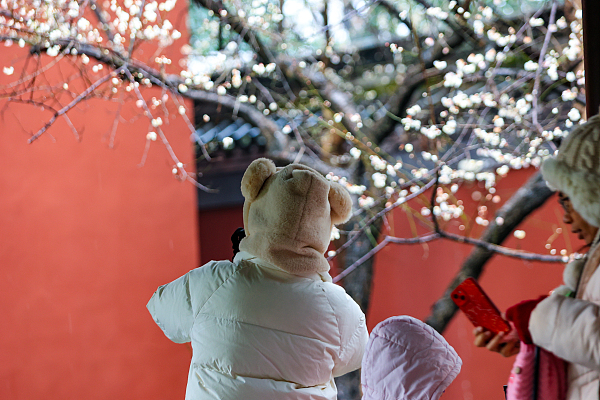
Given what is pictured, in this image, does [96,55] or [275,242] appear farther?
[96,55]

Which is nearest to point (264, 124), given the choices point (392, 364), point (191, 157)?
point (191, 157)

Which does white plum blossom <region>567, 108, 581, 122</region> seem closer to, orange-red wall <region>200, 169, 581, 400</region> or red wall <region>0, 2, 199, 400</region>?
orange-red wall <region>200, 169, 581, 400</region>

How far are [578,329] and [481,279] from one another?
11.2ft

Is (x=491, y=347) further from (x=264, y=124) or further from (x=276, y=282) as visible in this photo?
(x=264, y=124)

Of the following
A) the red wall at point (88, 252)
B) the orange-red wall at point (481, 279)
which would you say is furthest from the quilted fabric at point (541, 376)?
the orange-red wall at point (481, 279)

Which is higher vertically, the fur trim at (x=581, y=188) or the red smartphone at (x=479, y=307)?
the fur trim at (x=581, y=188)

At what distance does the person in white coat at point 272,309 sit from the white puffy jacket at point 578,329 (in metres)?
0.57

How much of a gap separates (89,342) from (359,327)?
2.10 m

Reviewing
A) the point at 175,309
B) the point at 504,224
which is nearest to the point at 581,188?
the point at 175,309

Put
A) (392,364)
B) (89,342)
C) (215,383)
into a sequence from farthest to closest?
(89,342), (215,383), (392,364)

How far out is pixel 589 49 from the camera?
1.31 meters

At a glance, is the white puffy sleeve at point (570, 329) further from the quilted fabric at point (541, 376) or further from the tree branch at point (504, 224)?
the tree branch at point (504, 224)

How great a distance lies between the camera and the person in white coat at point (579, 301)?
0.82 metres

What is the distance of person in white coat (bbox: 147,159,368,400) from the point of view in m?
1.26
